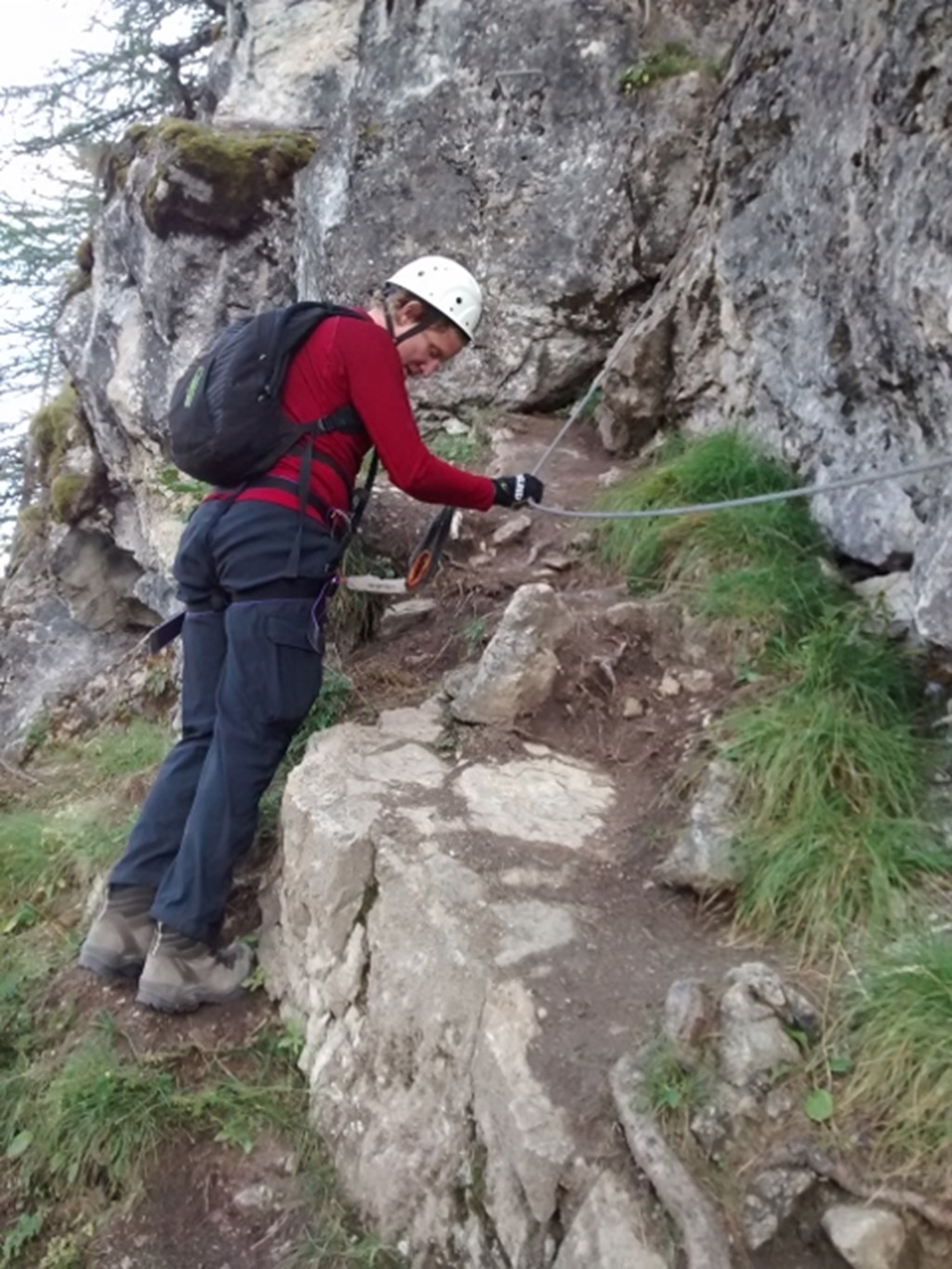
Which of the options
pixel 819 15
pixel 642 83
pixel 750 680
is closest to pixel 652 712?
pixel 750 680

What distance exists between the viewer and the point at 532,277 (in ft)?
27.1

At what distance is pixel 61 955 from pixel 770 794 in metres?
3.24

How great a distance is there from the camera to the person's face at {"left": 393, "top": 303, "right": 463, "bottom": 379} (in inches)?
164

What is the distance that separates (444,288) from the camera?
4105 mm

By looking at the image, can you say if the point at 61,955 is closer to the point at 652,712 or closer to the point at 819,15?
the point at 652,712

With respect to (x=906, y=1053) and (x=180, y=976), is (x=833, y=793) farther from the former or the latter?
(x=180, y=976)

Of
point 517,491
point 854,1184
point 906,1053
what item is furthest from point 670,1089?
point 517,491

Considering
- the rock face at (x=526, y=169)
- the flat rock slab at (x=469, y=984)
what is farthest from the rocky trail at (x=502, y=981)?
the rock face at (x=526, y=169)

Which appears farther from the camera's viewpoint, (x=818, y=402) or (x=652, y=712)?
(x=818, y=402)

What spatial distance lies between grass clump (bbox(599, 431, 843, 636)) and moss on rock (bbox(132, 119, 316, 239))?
17.7 ft

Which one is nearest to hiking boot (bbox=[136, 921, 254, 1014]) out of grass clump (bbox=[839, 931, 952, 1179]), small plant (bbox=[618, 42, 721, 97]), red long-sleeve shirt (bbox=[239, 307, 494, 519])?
red long-sleeve shirt (bbox=[239, 307, 494, 519])

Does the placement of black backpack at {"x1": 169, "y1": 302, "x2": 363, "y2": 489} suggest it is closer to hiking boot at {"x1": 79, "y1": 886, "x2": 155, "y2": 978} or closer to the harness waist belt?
the harness waist belt

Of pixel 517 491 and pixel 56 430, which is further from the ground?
pixel 517 491

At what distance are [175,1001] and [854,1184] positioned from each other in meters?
2.49
